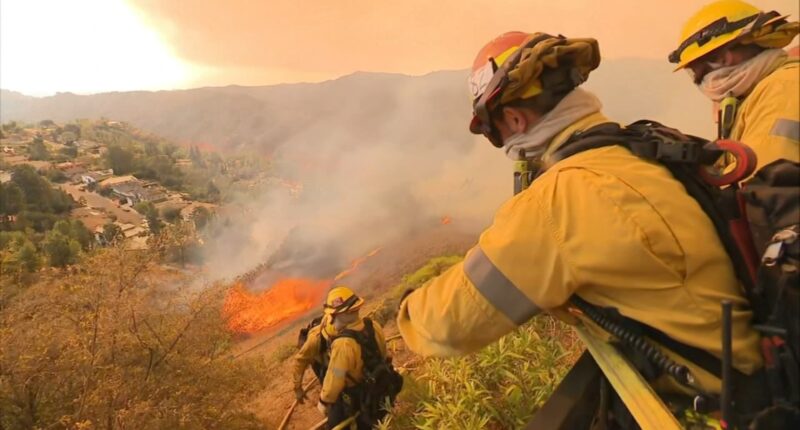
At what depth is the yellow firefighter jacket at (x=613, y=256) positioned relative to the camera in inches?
37.5

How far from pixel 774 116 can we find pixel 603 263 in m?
1.57

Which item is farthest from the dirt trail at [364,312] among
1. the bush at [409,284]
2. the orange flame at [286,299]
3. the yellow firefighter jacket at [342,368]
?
the yellow firefighter jacket at [342,368]

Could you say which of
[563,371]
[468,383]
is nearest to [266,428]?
[468,383]

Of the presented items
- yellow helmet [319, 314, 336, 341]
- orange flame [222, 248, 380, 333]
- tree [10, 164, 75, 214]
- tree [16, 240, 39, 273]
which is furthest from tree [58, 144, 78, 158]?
yellow helmet [319, 314, 336, 341]

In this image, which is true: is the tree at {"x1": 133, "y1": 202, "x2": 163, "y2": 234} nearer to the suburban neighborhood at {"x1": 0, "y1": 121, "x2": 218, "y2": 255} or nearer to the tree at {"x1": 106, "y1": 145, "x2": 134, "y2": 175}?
the suburban neighborhood at {"x1": 0, "y1": 121, "x2": 218, "y2": 255}

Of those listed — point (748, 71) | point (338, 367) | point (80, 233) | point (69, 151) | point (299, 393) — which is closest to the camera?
point (748, 71)

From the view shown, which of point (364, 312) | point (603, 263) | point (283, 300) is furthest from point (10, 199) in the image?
point (603, 263)

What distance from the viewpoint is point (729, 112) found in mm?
2273

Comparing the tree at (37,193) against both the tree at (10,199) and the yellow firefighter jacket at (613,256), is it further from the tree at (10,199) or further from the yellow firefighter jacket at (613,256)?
the yellow firefighter jacket at (613,256)

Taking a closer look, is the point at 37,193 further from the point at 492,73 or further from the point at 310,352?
the point at 492,73

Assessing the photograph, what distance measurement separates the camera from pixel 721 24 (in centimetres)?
231

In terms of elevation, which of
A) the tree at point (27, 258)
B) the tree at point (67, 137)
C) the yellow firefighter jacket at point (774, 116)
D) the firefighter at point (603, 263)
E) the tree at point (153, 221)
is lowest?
the tree at point (153, 221)

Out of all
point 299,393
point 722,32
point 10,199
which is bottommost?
point 299,393

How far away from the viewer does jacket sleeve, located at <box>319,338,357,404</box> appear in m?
3.74
